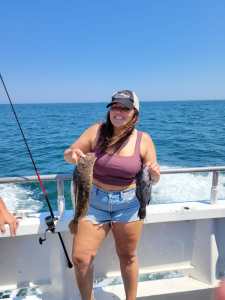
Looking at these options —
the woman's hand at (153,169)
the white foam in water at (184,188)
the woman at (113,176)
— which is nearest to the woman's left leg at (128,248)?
the woman at (113,176)

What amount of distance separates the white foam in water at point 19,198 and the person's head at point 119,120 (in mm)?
4107

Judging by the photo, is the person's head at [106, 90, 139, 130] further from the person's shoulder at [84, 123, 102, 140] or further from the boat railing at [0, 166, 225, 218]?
the boat railing at [0, 166, 225, 218]

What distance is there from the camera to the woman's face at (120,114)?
2354mm

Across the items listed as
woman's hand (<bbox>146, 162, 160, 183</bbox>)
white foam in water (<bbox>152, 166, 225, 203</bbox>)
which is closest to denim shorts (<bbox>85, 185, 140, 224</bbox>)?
woman's hand (<bbox>146, 162, 160, 183</bbox>)

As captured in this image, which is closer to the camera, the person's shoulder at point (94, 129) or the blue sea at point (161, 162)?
the person's shoulder at point (94, 129)

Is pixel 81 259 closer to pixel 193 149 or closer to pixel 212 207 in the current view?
pixel 212 207

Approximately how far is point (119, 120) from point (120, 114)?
43mm

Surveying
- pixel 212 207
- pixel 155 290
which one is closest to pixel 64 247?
pixel 155 290

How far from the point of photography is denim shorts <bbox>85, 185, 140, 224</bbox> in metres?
2.40

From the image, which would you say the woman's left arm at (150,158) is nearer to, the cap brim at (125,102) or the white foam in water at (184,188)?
the cap brim at (125,102)

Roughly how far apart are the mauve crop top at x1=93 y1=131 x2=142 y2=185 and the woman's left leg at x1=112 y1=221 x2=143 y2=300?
1.11 ft

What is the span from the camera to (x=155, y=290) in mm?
2990

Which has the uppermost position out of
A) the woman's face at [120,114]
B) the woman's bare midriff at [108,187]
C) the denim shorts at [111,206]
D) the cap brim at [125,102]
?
the cap brim at [125,102]

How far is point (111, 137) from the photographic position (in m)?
2.42
